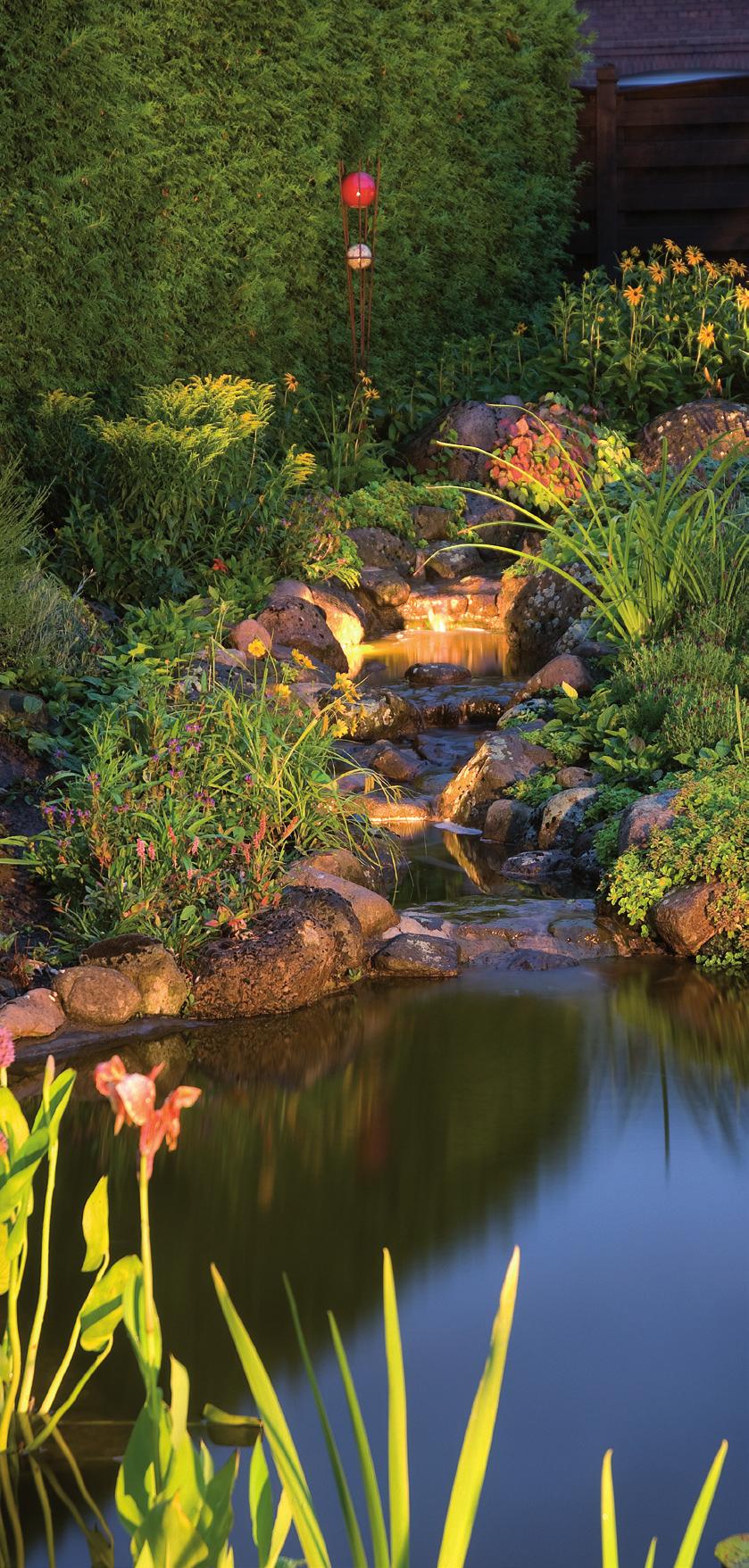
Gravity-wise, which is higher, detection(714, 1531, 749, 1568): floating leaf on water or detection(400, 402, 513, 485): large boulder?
detection(400, 402, 513, 485): large boulder

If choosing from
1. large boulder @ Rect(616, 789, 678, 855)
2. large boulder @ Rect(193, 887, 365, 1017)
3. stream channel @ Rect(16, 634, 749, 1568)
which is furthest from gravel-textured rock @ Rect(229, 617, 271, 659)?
stream channel @ Rect(16, 634, 749, 1568)

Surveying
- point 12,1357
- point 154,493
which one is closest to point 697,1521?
point 12,1357

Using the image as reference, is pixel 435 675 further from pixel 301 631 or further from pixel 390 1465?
pixel 390 1465

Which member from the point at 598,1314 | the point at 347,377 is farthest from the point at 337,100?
the point at 598,1314

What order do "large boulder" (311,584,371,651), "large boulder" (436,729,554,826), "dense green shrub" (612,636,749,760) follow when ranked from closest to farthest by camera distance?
"dense green shrub" (612,636,749,760) < "large boulder" (436,729,554,826) < "large boulder" (311,584,371,651)

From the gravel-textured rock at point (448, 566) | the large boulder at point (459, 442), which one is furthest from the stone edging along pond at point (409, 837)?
the large boulder at point (459, 442)

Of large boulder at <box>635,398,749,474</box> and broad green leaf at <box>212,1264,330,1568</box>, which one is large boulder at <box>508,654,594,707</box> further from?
broad green leaf at <box>212,1264,330,1568</box>

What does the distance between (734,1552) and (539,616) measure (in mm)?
7763

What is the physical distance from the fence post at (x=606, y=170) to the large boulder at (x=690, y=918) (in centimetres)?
1129

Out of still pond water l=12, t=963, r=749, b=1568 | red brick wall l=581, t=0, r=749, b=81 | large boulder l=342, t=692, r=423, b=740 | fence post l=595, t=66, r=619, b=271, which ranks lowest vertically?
still pond water l=12, t=963, r=749, b=1568

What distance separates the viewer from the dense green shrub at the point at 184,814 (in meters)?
5.53

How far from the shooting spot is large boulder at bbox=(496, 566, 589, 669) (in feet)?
33.0

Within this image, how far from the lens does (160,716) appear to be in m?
6.21

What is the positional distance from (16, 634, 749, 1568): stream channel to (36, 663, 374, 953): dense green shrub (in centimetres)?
53
